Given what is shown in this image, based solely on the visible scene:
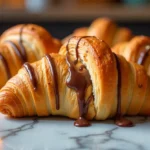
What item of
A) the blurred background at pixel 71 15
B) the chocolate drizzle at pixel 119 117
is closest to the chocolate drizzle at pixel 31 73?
the chocolate drizzle at pixel 119 117

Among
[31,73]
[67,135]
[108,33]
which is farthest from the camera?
[108,33]

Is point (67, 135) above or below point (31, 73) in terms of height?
below

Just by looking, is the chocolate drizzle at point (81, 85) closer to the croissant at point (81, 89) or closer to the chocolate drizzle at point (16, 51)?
the croissant at point (81, 89)

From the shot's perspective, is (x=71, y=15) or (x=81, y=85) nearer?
(x=81, y=85)

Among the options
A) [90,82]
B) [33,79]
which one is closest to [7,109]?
[33,79]

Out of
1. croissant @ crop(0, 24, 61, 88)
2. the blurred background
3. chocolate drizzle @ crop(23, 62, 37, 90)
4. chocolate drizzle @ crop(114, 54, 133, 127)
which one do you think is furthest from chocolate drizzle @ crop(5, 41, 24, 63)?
the blurred background

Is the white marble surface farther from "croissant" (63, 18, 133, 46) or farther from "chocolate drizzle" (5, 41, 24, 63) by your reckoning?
"croissant" (63, 18, 133, 46)

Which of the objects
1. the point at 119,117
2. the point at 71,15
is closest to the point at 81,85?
the point at 119,117

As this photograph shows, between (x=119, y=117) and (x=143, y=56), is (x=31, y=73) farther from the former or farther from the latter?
(x=143, y=56)
